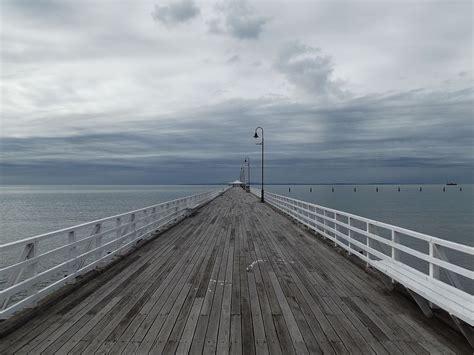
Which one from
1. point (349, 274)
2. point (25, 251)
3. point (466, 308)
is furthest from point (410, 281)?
point (25, 251)

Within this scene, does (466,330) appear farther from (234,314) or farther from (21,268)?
(21,268)

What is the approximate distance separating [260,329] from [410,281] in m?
2.35

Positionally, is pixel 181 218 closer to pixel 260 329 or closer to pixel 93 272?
pixel 93 272

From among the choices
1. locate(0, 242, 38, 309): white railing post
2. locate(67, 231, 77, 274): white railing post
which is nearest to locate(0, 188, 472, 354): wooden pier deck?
locate(67, 231, 77, 274): white railing post

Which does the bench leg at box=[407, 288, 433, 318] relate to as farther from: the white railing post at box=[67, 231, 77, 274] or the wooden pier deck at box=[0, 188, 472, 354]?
the white railing post at box=[67, 231, 77, 274]

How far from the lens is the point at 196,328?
4398 mm

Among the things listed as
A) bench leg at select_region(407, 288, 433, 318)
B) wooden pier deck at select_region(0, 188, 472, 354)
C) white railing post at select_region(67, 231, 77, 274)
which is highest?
white railing post at select_region(67, 231, 77, 274)

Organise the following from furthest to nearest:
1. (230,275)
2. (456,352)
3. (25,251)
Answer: (230,275) < (25,251) < (456,352)

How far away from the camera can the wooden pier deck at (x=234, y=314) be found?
3.96 meters

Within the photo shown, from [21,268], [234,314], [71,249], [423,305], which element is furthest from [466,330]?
[71,249]

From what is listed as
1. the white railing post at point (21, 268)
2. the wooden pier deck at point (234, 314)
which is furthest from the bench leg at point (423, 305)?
the white railing post at point (21, 268)

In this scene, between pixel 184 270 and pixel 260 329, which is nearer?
pixel 260 329

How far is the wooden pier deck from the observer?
156 inches

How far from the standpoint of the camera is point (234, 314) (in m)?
4.84
